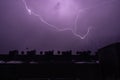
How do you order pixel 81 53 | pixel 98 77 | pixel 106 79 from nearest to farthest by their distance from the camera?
pixel 106 79, pixel 98 77, pixel 81 53

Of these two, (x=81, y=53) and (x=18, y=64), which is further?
(x=81, y=53)

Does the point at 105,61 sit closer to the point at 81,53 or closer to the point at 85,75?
the point at 85,75

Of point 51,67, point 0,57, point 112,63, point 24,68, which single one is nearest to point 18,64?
point 24,68

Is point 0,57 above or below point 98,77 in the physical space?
above

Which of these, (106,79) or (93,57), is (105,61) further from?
(93,57)

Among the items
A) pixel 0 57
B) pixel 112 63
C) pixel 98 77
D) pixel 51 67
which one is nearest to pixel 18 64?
pixel 51 67

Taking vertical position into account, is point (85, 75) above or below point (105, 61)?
below

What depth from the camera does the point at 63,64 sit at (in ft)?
60.8

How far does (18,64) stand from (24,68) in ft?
2.18

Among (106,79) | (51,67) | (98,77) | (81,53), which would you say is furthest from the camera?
(81,53)

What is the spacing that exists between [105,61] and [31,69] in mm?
6997

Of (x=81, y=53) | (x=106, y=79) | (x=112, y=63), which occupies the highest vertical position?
(x=81, y=53)

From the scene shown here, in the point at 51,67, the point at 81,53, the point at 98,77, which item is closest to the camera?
the point at 98,77

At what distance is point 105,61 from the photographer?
15.2m
